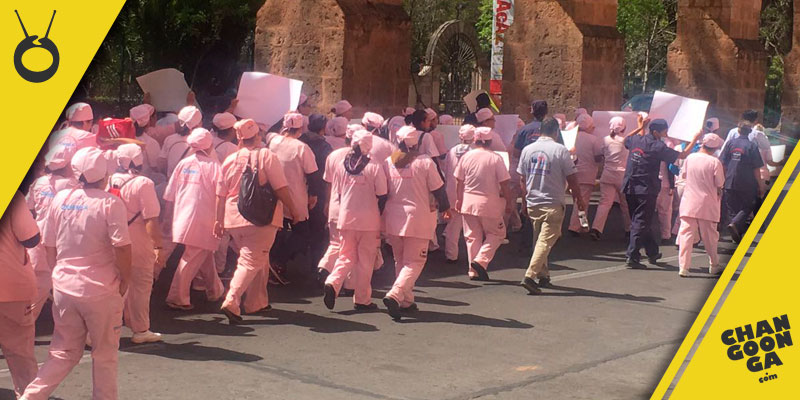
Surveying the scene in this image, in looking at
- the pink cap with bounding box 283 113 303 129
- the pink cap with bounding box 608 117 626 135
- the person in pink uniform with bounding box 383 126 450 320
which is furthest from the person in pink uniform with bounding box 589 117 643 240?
the pink cap with bounding box 283 113 303 129

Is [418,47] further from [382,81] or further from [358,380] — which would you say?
[358,380]

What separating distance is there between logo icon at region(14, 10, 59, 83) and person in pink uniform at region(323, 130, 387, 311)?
6850 millimetres

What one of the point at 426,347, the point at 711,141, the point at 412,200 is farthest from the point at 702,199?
the point at 426,347

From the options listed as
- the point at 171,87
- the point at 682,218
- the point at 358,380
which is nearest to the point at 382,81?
the point at 171,87

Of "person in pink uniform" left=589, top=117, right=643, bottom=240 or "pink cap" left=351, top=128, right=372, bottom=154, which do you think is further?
"person in pink uniform" left=589, top=117, right=643, bottom=240

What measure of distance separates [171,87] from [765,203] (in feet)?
31.8

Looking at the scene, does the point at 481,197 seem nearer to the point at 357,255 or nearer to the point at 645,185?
the point at 357,255

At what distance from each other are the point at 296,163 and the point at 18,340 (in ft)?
14.3

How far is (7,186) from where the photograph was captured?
1603 mm

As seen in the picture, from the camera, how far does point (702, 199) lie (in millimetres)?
11086

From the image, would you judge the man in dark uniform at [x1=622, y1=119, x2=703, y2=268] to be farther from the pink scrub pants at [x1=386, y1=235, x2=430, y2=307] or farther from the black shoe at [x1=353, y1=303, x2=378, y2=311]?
the black shoe at [x1=353, y1=303, x2=378, y2=311]

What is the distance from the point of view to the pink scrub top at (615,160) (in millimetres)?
13734

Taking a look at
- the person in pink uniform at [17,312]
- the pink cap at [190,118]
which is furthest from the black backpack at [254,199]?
the person in pink uniform at [17,312]

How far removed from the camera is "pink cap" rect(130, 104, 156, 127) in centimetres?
959
